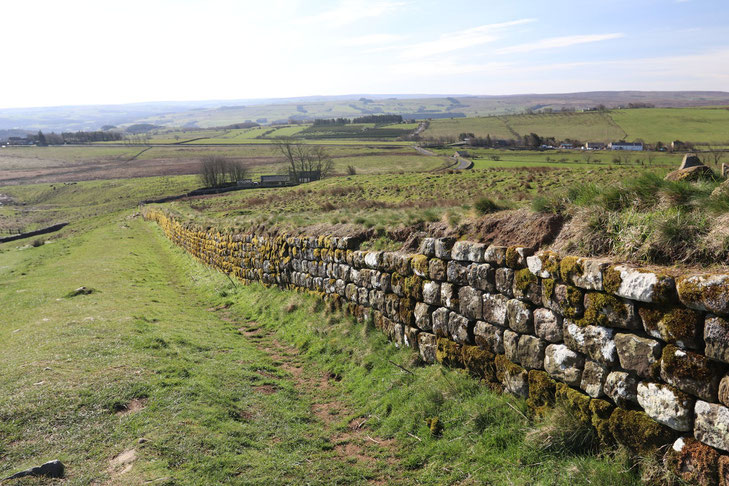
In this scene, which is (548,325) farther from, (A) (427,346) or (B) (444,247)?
(A) (427,346)

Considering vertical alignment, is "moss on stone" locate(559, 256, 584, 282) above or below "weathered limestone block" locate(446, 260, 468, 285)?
above

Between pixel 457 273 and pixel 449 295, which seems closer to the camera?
pixel 457 273

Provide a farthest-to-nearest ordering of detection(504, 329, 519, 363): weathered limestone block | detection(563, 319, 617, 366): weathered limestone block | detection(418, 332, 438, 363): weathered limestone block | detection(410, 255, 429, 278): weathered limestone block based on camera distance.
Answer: detection(410, 255, 429, 278): weathered limestone block, detection(418, 332, 438, 363): weathered limestone block, detection(504, 329, 519, 363): weathered limestone block, detection(563, 319, 617, 366): weathered limestone block

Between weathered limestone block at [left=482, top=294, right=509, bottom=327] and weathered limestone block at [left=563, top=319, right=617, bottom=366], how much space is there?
1063mm

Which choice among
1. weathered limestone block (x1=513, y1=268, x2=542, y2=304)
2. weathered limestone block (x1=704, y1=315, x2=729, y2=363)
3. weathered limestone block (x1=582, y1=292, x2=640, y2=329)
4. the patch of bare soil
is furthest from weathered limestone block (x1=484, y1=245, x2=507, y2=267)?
the patch of bare soil

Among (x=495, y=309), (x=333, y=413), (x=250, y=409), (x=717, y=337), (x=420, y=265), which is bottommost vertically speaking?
(x=333, y=413)

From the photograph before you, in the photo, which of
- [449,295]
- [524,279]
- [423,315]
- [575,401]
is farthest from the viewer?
[423,315]

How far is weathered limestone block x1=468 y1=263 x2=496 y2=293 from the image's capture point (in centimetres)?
666

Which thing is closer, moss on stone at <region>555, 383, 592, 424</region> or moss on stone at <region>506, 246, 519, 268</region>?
moss on stone at <region>555, 383, 592, 424</region>

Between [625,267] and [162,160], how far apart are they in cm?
15152

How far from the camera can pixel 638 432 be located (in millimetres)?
4633

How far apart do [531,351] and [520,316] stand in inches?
18.5

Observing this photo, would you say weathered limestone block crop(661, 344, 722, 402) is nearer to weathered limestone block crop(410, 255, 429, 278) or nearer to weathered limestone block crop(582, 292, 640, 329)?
weathered limestone block crop(582, 292, 640, 329)

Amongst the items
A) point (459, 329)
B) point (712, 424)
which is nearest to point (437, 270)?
point (459, 329)
